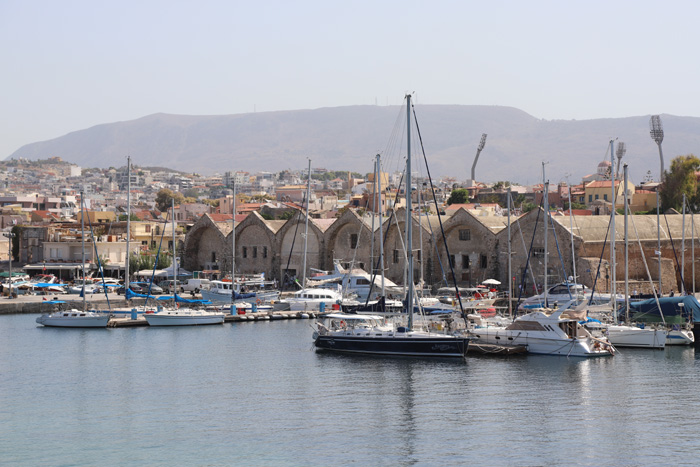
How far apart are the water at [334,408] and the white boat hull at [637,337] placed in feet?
2.47

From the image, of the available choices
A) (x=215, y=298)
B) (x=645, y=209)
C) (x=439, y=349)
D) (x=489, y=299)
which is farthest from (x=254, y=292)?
(x=645, y=209)

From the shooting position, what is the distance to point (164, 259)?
81875 mm

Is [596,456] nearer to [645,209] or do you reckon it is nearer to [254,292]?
[254,292]

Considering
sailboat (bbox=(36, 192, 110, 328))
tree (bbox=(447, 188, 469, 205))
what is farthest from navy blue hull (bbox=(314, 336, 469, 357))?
tree (bbox=(447, 188, 469, 205))

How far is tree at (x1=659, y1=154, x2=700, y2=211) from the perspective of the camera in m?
87.8

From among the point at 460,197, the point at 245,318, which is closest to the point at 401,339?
the point at 245,318

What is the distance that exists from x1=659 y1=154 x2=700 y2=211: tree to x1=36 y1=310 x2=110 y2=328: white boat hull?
179 feet

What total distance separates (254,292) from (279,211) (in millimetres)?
53902

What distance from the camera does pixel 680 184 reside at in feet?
290

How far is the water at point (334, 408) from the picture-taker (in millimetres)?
25828

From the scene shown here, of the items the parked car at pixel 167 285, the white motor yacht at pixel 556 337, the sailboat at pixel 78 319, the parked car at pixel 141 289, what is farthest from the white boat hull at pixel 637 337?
the parked car at pixel 167 285

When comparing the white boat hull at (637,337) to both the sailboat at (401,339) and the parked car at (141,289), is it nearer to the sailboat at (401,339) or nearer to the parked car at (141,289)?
the sailboat at (401,339)

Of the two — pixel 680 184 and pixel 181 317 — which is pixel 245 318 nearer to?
pixel 181 317

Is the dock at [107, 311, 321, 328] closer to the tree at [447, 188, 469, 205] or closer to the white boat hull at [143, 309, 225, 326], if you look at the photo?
the white boat hull at [143, 309, 225, 326]
